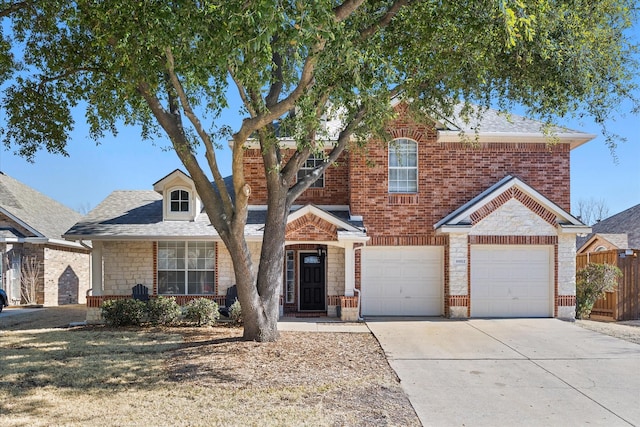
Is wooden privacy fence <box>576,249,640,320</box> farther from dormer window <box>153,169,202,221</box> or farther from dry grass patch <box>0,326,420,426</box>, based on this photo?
dormer window <box>153,169,202,221</box>

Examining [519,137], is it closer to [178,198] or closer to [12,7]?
[178,198]

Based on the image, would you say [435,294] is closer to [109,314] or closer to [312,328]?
[312,328]

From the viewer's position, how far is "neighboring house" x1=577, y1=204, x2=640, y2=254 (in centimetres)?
1981

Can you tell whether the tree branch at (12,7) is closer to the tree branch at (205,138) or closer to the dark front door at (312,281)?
the tree branch at (205,138)

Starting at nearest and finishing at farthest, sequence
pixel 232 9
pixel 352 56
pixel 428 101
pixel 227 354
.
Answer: pixel 232 9 < pixel 352 56 < pixel 227 354 < pixel 428 101

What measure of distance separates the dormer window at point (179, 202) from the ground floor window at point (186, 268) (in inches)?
43.8

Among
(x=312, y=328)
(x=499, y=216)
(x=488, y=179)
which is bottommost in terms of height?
(x=312, y=328)

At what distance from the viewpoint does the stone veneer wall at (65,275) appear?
22656 mm

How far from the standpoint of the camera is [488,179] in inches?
656

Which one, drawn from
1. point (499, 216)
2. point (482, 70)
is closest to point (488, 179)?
point (499, 216)

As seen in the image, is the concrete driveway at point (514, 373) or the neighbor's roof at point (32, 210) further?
the neighbor's roof at point (32, 210)

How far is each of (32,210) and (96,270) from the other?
1021cm

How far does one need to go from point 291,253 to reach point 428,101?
7.37 metres

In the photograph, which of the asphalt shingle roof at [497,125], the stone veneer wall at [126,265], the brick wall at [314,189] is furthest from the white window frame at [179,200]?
the asphalt shingle roof at [497,125]
